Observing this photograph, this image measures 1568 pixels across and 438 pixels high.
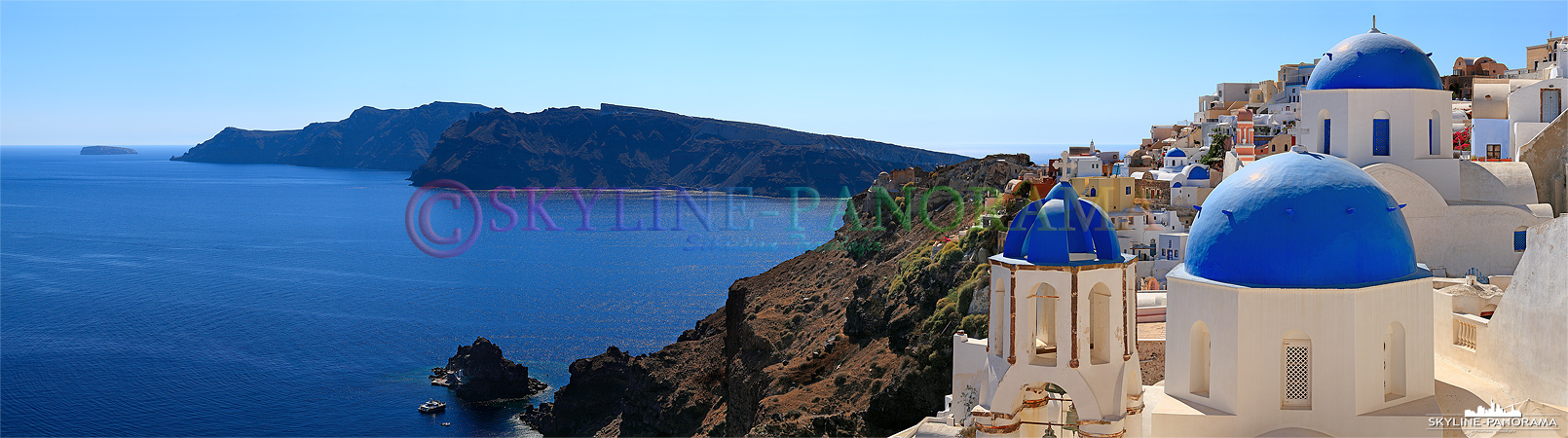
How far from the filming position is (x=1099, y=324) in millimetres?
14234

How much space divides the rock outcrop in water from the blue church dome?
5129 cm

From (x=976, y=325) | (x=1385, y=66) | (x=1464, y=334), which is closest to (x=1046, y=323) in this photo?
(x=1464, y=334)

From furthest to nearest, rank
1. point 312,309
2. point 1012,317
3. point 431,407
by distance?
point 312,309 → point 431,407 → point 1012,317

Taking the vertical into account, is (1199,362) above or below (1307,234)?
below

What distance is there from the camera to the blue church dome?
42.7ft

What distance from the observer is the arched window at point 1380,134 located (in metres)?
20.5

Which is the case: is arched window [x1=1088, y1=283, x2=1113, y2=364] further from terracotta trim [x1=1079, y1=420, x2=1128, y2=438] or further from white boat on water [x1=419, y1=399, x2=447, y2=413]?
white boat on water [x1=419, y1=399, x2=447, y2=413]

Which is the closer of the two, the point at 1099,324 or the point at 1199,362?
the point at 1199,362

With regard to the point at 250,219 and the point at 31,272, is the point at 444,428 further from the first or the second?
the point at 250,219

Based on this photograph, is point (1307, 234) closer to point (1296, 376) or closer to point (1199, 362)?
point (1296, 376)

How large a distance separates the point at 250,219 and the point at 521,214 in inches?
1479

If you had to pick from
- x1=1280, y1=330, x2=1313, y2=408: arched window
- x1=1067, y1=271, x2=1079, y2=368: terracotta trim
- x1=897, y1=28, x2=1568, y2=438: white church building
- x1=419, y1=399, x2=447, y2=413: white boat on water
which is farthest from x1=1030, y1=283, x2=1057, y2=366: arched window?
x1=419, y1=399, x2=447, y2=413: white boat on water

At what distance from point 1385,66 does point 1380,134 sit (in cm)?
137

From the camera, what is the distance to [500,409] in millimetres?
57688
